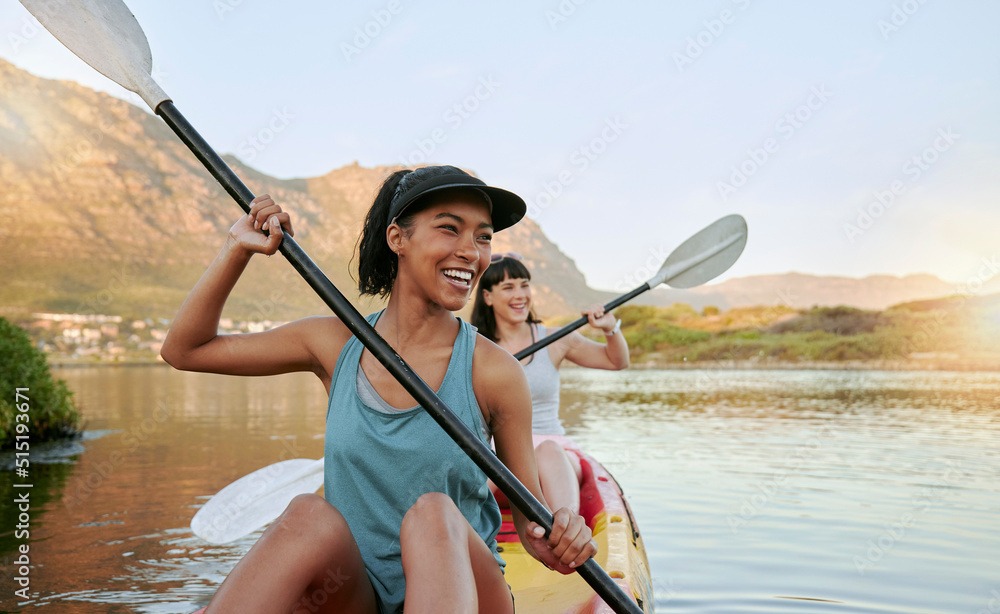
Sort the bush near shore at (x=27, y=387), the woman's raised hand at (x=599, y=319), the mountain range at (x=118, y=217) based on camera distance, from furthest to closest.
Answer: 1. the mountain range at (x=118, y=217)
2. the bush near shore at (x=27, y=387)
3. the woman's raised hand at (x=599, y=319)

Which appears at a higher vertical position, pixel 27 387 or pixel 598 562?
pixel 27 387

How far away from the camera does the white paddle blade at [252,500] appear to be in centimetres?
361

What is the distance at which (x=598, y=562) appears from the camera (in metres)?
3.16

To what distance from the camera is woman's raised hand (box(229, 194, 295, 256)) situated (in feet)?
6.55

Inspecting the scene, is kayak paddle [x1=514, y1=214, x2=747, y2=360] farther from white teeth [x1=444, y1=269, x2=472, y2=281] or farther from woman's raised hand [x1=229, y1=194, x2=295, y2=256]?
woman's raised hand [x1=229, y1=194, x2=295, y2=256]

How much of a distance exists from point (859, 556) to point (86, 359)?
74.3m

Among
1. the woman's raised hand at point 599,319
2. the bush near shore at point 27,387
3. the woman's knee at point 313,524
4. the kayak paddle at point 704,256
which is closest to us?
the woman's knee at point 313,524

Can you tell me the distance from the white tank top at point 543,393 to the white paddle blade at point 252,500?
5.15ft

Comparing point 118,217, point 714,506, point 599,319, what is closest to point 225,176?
point 599,319

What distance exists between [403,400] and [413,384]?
14 centimetres

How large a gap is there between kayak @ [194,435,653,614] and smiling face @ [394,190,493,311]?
3.86ft

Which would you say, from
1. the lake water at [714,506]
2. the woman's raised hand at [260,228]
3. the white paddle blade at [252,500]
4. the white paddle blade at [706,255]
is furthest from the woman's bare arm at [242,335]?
the white paddle blade at [706,255]

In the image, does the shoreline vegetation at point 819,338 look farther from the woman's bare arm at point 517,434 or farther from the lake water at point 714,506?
the woman's bare arm at point 517,434

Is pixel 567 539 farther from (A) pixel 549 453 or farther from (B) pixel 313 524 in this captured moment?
(A) pixel 549 453
